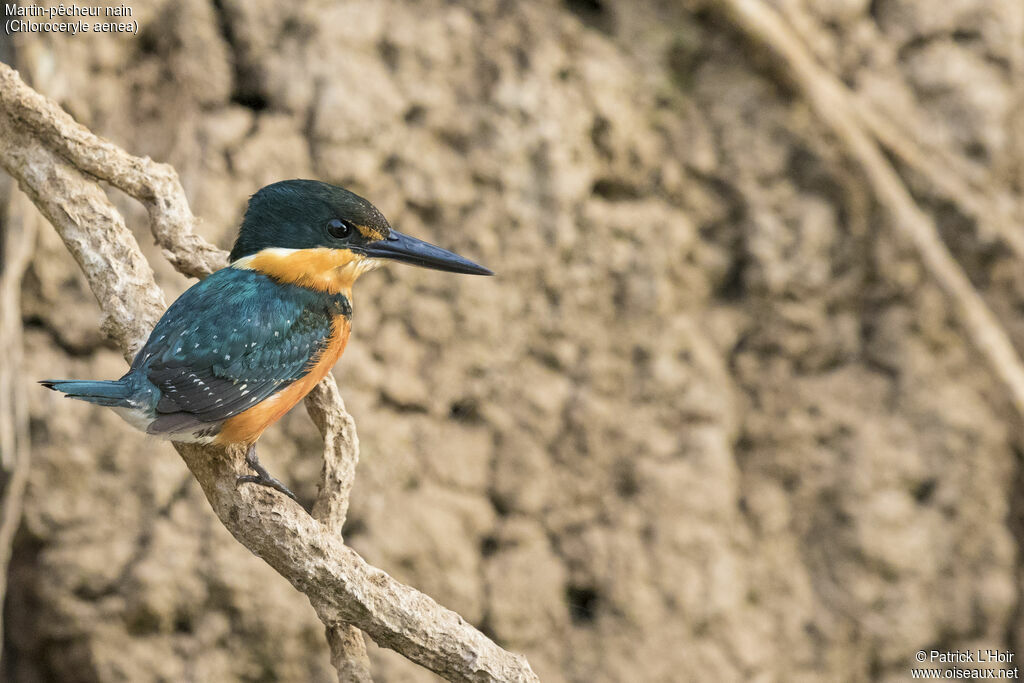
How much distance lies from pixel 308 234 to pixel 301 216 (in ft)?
0.14

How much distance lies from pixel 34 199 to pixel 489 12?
1789 millimetres

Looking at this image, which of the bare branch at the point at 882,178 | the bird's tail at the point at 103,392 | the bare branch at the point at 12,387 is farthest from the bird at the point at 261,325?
the bare branch at the point at 882,178

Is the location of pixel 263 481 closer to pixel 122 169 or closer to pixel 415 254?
pixel 415 254

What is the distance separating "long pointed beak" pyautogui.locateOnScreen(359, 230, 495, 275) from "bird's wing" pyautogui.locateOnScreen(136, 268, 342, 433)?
17 cm

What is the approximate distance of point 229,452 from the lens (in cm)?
221

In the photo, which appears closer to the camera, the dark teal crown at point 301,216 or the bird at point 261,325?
the bird at point 261,325

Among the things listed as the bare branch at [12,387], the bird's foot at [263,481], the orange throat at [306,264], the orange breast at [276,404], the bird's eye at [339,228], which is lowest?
the bare branch at [12,387]

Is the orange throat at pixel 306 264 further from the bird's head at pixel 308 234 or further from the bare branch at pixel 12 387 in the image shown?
the bare branch at pixel 12 387

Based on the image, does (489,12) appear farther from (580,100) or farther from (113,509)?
(113,509)

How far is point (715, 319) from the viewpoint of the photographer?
3744 mm

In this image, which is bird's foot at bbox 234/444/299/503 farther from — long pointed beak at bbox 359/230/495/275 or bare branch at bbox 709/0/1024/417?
bare branch at bbox 709/0/1024/417

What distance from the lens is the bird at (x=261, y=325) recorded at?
2.10 metres

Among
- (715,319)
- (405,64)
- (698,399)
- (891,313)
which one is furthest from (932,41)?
(405,64)

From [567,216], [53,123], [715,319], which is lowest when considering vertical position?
[715,319]
